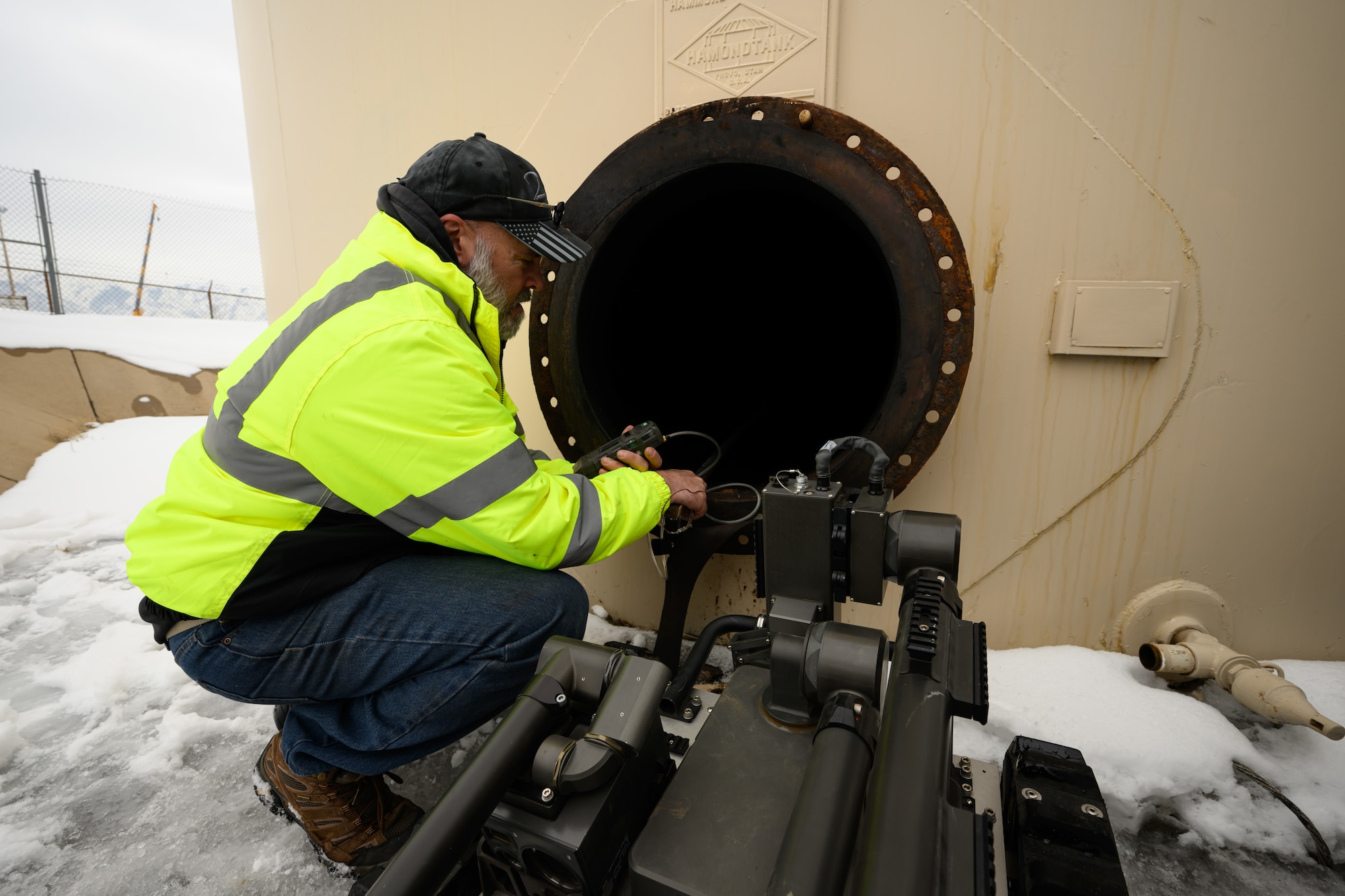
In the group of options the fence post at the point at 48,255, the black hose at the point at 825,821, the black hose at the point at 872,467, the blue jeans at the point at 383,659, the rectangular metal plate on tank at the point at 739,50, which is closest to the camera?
the black hose at the point at 825,821

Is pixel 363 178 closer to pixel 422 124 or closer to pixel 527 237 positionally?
pixel 422 124

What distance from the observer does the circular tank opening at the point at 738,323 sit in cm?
148

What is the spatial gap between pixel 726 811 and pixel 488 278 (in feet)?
3.29

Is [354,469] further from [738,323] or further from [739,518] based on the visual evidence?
[738,323]

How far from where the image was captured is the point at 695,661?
1210 mm

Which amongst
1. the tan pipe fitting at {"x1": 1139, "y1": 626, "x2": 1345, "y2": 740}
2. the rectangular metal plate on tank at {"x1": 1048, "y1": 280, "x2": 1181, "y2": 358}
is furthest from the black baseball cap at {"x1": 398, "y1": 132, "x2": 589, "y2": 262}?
the tan pipe fitting at {"x1": 1139, "y1": 626, "x2": 1345, "y2": 740}

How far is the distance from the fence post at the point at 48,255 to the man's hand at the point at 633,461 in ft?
23.7

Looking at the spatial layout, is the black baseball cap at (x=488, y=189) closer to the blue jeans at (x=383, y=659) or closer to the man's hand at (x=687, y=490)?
the man's hand at (x=687, y=490)

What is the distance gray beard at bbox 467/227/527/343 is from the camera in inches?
48.1

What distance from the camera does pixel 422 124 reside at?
1576mm

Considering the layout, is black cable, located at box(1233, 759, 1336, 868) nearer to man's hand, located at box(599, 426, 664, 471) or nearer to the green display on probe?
man's hand, located at box(599, 426, 664, 471)

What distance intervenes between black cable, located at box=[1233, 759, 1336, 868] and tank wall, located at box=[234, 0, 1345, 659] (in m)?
0.28

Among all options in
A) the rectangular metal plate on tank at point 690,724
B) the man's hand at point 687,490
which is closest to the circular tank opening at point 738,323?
the man's hand at point 687,490

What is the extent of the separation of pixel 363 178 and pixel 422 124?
0.24 metres
